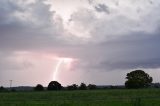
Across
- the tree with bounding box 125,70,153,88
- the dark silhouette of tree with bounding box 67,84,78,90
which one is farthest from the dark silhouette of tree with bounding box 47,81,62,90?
the tree with bounding box 125,70,153,88

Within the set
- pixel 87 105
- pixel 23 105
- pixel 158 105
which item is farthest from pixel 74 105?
pixel 158 105

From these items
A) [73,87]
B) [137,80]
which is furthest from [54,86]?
[137,80]

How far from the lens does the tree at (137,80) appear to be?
14450 cm

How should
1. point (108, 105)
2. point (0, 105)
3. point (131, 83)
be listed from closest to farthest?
point (0, 105) → point (108, 105) → point (131, 83)

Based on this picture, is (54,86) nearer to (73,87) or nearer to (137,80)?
(73,87)

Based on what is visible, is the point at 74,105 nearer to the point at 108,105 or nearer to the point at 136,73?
the point at 108,105

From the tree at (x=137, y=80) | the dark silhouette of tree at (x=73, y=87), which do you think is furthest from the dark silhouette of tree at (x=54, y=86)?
the tree at (x=137, y=80)

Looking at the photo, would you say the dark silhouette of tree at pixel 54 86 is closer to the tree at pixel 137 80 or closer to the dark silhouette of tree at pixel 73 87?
the dark silhouette of tree at pixel 73 87

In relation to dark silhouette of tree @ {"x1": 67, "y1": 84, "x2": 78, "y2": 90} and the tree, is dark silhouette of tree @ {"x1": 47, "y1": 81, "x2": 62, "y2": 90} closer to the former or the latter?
dark silhouette of tree @ {"x1": 67, "y1": 84, "x2": 78, "y2": 90}

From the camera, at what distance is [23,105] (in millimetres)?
36625

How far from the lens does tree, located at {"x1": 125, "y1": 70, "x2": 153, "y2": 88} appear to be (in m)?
144

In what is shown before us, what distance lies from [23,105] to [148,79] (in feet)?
375

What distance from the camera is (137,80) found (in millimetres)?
144625

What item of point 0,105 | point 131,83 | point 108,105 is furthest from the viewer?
point 131,83
